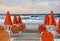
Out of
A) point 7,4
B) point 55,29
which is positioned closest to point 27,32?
point 55,29

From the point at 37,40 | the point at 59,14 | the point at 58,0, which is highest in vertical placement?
the point at 58,0

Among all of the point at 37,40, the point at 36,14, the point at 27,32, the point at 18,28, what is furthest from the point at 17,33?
the point at 36,14

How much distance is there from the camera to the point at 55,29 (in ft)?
12.4

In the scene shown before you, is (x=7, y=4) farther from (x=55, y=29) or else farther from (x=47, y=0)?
(x=55, y=29)

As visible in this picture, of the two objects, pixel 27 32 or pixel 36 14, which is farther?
pixel 36 14

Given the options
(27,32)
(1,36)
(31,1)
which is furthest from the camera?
(31,1)

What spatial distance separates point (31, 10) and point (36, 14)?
1.16ft

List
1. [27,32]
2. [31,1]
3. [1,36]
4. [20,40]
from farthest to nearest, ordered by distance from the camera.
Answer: [31,1]
[27,32]
[20,40]
[1,36]

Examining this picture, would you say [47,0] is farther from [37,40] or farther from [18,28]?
[37,40]

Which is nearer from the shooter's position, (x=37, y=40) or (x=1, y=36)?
(x=1, y=36)

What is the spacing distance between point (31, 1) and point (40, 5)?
0.43 meters

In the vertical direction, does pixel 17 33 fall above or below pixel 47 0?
below

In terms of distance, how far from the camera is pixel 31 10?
7168mm

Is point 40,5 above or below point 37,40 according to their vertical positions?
above
